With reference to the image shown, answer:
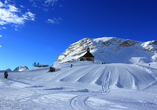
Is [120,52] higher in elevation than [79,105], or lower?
higher

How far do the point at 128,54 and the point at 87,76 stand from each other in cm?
8745

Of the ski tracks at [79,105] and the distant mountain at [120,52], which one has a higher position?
the distant mountain at [120,52]

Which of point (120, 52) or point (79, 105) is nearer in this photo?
point (79, 105)

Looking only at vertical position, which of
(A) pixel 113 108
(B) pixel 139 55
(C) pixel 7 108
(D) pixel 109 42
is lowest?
(A) pixel 113 108

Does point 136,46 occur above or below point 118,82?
Result: above

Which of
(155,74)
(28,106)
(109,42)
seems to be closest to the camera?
(28,106)

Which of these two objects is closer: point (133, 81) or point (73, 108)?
point (73, 108)

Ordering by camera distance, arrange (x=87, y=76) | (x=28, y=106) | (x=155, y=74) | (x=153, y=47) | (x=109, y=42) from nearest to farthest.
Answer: (x=28, y=106) < (x=87, y=76) < (x=155, y=74) < (x=153, y=47) < (x=109, y=42)

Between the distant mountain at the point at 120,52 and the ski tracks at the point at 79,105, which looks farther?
the distant mountain at the point at 120,52

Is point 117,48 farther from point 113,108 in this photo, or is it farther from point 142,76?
point 113,108

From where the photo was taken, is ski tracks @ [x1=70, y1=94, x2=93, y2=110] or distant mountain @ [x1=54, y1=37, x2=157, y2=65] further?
distant mountain @ [x1=54, y1=37, x2=157, y2=65]

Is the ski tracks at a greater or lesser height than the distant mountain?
lesser

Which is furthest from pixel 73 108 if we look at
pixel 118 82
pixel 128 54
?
pixel 128 54

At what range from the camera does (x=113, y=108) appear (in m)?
5.00
